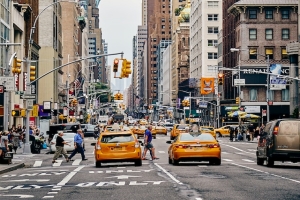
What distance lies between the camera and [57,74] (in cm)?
11300

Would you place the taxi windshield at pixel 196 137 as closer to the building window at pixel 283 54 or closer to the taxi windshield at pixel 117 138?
the taxi windshield at pixel 117 138

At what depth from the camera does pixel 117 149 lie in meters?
31.6

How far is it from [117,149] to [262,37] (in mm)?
76587

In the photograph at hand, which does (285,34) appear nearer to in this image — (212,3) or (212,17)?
(212,17)

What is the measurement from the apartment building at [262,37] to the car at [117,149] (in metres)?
74.4

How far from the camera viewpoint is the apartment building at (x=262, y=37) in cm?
10506

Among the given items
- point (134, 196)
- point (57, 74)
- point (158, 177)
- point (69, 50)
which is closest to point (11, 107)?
point (57, 74)

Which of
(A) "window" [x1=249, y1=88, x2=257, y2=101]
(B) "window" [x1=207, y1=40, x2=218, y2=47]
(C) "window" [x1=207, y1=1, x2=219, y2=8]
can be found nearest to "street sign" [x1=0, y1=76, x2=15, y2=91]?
(A) "window" [x1=249, y1=88, x2=257, y2=101]

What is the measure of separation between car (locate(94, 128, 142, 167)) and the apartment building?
74.4 metres

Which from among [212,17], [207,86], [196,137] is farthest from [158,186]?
[212,17]

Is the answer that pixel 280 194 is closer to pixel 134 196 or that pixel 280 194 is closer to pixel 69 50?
pixel 134 196

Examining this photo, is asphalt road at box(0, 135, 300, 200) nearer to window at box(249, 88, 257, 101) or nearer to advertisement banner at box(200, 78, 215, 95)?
window at box(249, 88, 257, 101)

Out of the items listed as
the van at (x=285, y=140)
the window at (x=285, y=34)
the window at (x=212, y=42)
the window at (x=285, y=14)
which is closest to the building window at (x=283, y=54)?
the window at (x=285, y=34)

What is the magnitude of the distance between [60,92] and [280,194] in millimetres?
103192
